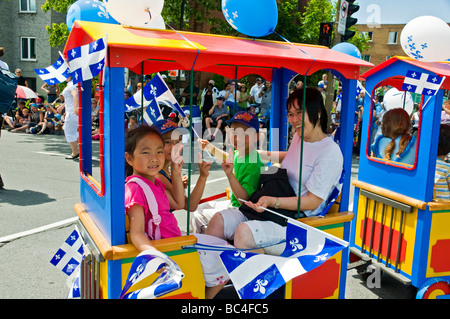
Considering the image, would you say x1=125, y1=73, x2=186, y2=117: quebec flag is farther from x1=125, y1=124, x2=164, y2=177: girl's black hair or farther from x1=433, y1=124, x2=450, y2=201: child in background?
x1=433, y1=124, x2=450, y2=201: child in background

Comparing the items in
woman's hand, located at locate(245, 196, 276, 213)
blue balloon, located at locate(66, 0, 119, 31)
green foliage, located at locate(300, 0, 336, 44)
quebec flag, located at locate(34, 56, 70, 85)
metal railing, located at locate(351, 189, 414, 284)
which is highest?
green foliage, located at locate(300, 0, 336, 44)

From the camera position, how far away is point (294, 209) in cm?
266

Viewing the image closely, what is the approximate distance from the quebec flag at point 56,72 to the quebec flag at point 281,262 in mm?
1489

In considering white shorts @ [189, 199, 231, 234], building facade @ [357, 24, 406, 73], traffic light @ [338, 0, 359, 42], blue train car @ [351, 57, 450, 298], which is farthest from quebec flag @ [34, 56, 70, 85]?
building facade @ [357, 24, 406, 73]

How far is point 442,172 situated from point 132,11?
2.71m

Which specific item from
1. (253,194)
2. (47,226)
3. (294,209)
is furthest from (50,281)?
(294,209)

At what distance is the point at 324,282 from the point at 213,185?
4450 millimetres

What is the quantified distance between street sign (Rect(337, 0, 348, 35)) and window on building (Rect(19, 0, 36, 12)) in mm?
19499

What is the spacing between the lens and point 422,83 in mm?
3084

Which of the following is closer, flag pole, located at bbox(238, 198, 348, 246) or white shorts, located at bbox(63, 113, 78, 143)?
flag pole, located at bbox(238, 198, 348, 246)

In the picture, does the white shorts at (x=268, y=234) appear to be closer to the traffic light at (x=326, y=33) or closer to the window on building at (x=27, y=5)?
the traffic light at (x=326, y=33)

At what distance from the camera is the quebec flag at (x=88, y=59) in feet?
6.22

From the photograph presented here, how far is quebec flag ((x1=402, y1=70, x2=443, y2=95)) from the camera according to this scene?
118 inches

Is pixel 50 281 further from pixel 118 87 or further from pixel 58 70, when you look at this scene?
pixel 118 87
